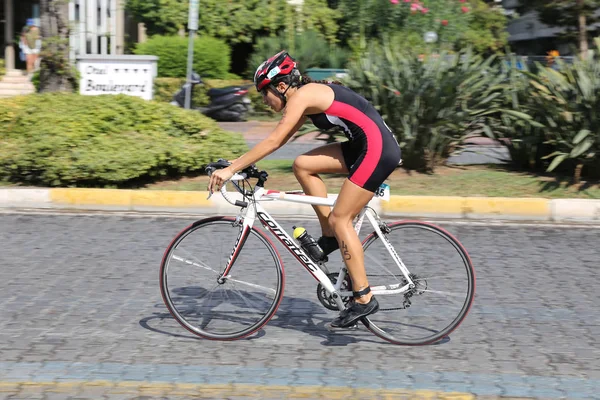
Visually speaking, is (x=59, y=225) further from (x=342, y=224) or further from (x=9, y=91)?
(x=9, y=91)

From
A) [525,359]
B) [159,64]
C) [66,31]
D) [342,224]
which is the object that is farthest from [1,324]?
[159,64]

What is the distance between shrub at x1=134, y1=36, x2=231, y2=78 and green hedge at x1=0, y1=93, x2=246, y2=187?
1045cm

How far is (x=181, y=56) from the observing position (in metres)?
22.9

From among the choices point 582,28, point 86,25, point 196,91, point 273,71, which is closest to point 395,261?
point 273,71

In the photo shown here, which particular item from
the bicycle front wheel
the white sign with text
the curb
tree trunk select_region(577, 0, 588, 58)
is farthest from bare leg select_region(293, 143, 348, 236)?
tree trunk select_region(577, 0, 588, 58)

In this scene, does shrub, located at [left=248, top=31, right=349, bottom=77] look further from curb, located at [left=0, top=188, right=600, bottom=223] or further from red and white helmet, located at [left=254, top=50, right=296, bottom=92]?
red and white helmet, located at [left=254, top=50, right=296, bottom=92]

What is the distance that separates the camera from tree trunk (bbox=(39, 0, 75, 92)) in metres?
14.1

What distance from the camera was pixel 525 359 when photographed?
5281 mm

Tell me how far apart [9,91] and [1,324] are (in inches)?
763

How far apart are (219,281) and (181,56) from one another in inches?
705

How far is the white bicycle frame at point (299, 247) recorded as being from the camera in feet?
17.7

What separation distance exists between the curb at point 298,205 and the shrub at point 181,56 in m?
13.3

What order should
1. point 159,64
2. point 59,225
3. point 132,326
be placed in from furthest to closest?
point 159,64 < point 59,225 < point 132,326

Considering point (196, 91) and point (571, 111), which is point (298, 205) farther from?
point (196, 91)
